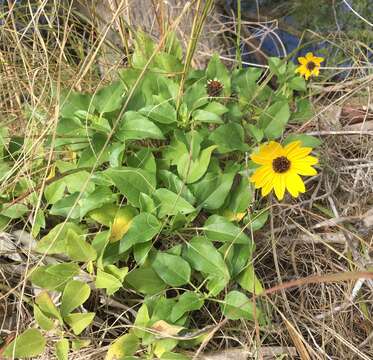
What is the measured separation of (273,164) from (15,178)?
1.23ft

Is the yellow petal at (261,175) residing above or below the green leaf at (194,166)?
below

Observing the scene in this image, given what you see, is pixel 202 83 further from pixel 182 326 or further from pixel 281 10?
pixel 281 10

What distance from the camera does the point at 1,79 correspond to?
993 millimetres

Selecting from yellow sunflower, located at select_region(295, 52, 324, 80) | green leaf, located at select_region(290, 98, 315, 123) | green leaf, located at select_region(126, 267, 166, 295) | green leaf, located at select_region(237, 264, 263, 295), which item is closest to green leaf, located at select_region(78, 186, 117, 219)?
green leaf, located at select_region(126, 267, 166, 295)

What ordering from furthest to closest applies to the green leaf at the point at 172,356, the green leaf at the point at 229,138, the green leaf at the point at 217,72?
1. the green leaf at the point at 217,72
2. the green leaf at the point at 229,138
3. the green leaf at the point at 172,356

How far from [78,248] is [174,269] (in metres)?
0.13

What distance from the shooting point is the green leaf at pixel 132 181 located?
2.35ft

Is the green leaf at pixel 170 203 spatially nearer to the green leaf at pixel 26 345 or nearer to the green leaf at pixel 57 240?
the green leaf at pixel 57 240

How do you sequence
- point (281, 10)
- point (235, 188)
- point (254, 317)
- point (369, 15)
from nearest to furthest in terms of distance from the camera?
point (254, 317) < point (235, 188) < point (369, 15) < point (281, 10)

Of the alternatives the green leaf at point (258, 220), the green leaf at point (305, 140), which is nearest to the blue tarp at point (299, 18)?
the green leaf at point (305, 140)

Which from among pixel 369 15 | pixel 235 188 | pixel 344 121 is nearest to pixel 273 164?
pixel 235 188

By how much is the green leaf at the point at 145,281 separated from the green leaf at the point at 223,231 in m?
0.09

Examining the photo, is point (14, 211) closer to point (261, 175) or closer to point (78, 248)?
point (78, 248)

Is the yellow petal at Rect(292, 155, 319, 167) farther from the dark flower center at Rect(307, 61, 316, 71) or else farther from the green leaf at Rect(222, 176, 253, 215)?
the dark flower center at Rect(307, 61, 316, 71)
